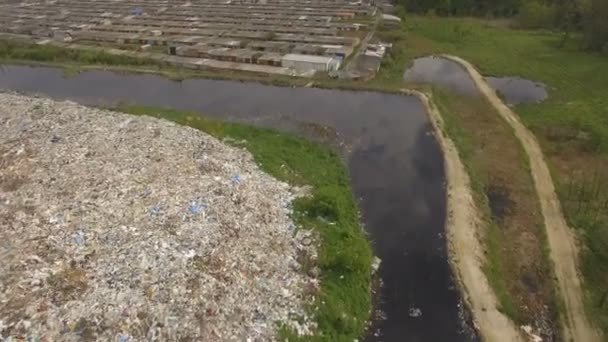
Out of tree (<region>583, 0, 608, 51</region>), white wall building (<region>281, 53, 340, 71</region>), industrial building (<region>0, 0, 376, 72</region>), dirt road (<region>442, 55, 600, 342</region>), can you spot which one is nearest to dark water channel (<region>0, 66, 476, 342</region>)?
dirt road (<region>442, 55, 600, 342</region>)

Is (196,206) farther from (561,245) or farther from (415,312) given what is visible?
(561,245)

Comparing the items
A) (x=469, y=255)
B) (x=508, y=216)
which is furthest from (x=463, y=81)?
(x=469, y=255)

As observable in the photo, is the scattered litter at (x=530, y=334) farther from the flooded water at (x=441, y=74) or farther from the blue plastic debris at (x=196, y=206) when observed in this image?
the flooded water at (x=441, y=74)

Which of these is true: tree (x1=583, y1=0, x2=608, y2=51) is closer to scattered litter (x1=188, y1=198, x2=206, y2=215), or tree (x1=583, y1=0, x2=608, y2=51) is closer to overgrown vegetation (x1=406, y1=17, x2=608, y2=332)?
overgrown vegetation (x1=406, y1=17, x2=608, y2=332)

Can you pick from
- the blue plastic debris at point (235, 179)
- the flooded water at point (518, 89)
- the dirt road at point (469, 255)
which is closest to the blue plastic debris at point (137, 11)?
the flooded water at point (518, 89)

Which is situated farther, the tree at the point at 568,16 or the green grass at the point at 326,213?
the tree at the point at 568,16
